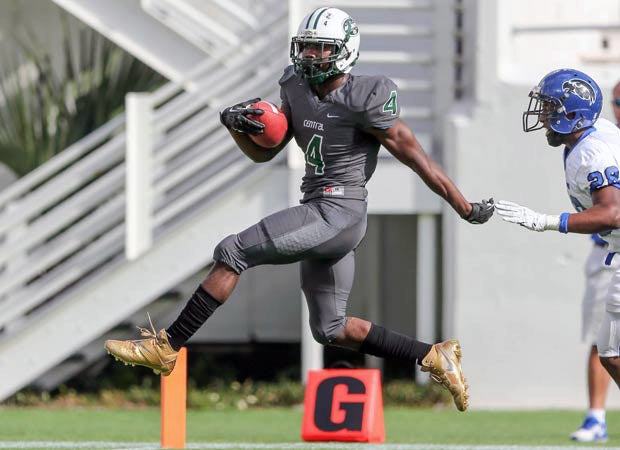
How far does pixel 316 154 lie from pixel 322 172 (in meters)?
0.08

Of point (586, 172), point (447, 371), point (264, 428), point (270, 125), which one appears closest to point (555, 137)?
point (586, 172)

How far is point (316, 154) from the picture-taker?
6070mm

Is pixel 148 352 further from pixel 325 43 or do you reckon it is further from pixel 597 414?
pixel 597 414

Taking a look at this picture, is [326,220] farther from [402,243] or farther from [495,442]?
[402,243]

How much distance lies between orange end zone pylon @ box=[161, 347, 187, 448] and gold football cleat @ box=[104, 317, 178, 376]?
0.35m

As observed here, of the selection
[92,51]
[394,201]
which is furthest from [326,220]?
[92,51]

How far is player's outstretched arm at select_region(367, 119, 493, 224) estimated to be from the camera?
5.99 metres

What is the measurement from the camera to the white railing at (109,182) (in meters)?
9.99

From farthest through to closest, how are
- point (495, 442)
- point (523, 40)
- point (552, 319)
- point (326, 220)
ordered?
1. point (523, 40)
2. point (552, 319)
3. point (495, 442)
4. point (326, 220)

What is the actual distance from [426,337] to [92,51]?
3609mm

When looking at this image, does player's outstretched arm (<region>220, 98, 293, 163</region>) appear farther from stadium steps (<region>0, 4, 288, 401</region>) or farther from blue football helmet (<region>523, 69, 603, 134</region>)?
stadium steps (<region>0, 4, 288, 401</region>)

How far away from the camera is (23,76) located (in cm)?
1224

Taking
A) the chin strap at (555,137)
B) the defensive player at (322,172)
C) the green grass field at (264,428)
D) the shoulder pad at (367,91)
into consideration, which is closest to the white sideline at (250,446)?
the green grass field at (264,428)

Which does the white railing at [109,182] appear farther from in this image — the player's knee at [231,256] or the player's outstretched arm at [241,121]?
the player's knee at [231,256]
